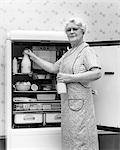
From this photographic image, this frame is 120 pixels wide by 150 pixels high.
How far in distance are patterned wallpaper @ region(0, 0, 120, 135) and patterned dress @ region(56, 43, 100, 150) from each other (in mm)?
962

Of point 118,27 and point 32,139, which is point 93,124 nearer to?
point 32,139

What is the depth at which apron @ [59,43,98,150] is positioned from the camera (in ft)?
9.55

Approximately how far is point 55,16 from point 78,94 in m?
1.27

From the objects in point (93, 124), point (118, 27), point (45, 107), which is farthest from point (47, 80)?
point (118, 27)

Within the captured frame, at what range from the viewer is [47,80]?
351 centimetres

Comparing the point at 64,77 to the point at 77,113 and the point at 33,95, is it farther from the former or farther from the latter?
the point at 33,95

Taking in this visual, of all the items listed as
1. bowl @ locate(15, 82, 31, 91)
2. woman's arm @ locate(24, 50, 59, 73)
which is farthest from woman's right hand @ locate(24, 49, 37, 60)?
bowl @ locate(15, 82, 31, 91)

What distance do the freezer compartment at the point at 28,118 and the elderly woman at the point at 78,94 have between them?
423 mm

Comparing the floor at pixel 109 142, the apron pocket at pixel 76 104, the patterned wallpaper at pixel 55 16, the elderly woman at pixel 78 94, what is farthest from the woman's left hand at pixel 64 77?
the floor at pixel 109 142

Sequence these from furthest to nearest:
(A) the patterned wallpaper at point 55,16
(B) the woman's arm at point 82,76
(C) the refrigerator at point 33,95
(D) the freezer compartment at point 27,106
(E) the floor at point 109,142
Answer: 1. (E) the floor at point 109,142
2. (A) the patterned wallpaper at point 55,16
3. (D) the freezer compartment at point 27,106
4. (C) the refrigerator at point 33,95
5. (B) the woman's arm at point 82,76

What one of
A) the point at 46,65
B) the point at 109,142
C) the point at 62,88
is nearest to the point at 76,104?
the point at 62,88

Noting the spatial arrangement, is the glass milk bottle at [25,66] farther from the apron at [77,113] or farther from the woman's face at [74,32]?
the woman's face at [74,32]

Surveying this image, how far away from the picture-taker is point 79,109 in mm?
2918

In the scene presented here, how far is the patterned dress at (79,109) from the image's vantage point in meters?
2.91
